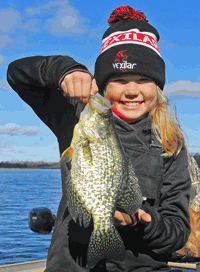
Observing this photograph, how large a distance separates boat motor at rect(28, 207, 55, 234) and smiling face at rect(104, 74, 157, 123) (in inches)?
88.0

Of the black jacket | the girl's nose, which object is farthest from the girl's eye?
the black jacket

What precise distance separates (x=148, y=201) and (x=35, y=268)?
484 centimetres

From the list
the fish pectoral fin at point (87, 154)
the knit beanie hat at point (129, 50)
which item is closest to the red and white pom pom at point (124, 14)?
the knit beanie hat at point (129, 50)

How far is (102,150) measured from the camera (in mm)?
3080

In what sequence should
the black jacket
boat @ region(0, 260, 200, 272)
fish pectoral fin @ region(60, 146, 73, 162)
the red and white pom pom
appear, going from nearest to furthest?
fish pectoral fin @ region(60, 146, 73, 162) < the black jacket < the red and white pom pom < boat @ region(0, 260, 200, 272)

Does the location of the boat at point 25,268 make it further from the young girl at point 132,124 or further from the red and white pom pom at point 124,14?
the red and white pom pom at point 124,14

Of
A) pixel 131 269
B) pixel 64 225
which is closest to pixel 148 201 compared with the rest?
pixel 131 269

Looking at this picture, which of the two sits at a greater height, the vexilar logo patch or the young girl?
the vexilar logo patch

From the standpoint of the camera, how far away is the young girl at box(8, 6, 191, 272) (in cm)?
343

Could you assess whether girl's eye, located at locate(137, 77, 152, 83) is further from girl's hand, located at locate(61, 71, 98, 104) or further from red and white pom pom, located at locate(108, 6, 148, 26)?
girl's hand, located at locate(61, 71, 98, 104)

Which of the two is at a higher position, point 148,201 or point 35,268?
point 148,201

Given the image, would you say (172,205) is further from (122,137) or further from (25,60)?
(25,60)

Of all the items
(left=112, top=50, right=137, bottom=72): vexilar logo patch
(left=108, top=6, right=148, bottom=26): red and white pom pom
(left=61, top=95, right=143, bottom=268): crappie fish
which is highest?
(left=108, top=6, right=148, bottom=26): red and white pom pom

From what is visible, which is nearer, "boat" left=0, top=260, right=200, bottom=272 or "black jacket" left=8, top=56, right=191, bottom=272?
"black jacket" left=8, top=56, right=191, bottom=272
